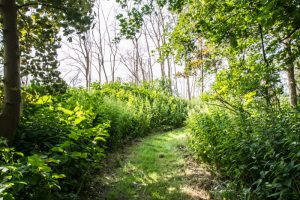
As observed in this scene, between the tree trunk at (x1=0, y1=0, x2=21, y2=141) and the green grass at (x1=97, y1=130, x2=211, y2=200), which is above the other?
the tree trunk at (x1=0, y1=0, x2=21, y2=141)

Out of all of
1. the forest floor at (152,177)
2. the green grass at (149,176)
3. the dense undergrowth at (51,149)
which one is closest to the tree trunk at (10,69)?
the dense undergrowth at (51,149)

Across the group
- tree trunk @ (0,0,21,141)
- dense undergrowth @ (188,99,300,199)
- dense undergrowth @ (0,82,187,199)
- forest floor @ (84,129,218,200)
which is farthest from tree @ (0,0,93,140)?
dense undergrowth @ (188,99,300,199)

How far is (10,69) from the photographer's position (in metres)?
3.31

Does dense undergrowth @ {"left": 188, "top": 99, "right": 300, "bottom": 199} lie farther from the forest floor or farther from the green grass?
the green grass

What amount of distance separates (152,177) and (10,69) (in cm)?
332

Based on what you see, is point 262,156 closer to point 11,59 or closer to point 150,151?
point 11,59

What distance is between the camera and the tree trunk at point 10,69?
10.8 ft

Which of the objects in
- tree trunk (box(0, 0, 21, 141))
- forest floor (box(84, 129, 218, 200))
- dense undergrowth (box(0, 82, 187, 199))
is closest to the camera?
dense undergrowth (box(0, 82, 187, 199))

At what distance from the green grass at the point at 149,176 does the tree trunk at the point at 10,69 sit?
194cm

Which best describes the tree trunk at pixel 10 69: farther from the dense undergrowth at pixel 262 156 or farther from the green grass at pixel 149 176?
the dense undergrowth at pixel 262 156

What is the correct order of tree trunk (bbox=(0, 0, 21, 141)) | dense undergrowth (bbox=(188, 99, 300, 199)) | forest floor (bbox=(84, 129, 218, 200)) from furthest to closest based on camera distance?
forest floor (bbox=(84, 129, 218, 200)), tree trunk (bbox=(0, 0, 21, 141)), dense undergrowth (bbox=(188, 99, 300, 199))

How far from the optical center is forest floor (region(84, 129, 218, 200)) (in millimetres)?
4418

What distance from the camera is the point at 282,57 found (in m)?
4.09

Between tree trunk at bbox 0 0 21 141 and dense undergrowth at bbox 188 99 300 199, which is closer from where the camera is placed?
dense undergrowth at bbox 188 99 300 199
